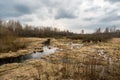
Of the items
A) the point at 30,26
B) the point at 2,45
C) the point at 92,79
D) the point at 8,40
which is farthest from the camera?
the point at 30,26

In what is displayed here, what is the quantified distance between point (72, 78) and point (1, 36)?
37.0 m

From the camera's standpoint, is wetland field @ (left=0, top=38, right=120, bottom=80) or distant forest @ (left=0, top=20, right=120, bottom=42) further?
distant forest @ (left=0, top=20, right=120, bottom=42)

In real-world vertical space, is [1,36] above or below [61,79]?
above

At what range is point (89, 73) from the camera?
14195 mm

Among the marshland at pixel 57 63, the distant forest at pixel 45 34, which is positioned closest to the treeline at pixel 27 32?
the distant forest at pixel 45 34

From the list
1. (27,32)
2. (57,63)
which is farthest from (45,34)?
(57,63)

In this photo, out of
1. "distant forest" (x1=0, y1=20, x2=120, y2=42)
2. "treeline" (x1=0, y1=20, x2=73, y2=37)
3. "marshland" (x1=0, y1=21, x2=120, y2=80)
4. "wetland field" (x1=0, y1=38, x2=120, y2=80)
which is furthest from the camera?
"treeline" (x1=0, y1=20, x2=73, y2=37)

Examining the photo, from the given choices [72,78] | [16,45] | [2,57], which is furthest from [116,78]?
[16,45]

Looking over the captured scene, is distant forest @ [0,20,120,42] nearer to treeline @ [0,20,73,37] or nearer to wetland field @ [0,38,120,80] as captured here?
treeline @ [0,20,73,37]

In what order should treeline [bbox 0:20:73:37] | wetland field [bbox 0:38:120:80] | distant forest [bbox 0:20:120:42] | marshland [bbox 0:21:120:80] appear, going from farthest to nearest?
treeline [bbox 0:20:73:37] → distant forest [bbox 0:20:120:42] → marshland [bbox 0:21:120:80] → wetland field [bbox 0:38:120:80]

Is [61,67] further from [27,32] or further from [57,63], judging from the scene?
[27,32]

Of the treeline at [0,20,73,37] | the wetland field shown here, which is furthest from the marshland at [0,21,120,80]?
the treeline at [0,20,73,37]

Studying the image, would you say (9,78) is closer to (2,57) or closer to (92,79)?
(92,79)

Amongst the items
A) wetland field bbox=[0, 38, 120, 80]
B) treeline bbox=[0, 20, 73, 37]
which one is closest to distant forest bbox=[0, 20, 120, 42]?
treeline bbox=[0, 20, 73, 37]
